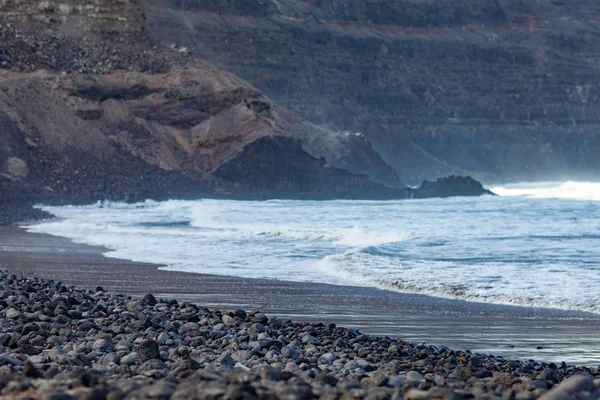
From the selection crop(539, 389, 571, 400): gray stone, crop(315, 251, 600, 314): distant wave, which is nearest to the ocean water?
crop(315, 251, 600, 314): distant wave

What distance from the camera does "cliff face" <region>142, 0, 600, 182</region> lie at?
327 feet

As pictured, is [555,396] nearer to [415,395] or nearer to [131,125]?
[415,395]

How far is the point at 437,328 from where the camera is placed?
914 cm

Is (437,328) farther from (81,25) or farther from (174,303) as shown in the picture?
(81,25)

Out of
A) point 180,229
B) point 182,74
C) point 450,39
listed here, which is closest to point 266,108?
point 182,74

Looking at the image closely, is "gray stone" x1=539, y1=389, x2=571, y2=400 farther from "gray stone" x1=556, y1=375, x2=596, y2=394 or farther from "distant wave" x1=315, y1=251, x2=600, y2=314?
"distant wave" x1=315, y1=251, x2=600, y2=314

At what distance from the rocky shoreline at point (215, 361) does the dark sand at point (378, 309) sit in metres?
0.72

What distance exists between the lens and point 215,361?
21.1ft

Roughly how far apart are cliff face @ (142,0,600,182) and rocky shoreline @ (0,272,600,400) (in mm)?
85398

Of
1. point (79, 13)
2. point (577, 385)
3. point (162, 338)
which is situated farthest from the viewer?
point (79, 13)

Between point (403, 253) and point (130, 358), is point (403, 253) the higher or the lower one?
the higher one

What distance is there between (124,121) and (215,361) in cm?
4892

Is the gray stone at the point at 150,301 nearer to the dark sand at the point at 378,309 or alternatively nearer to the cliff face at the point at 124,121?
the dark sand at the point at 378,309

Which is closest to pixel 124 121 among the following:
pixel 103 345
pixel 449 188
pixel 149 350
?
pixel 449 188
